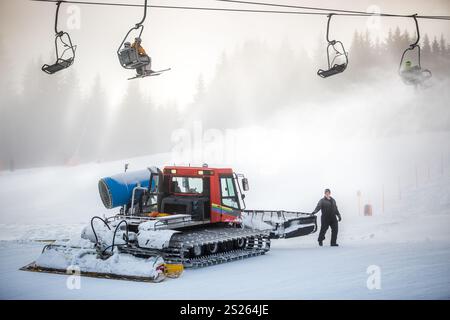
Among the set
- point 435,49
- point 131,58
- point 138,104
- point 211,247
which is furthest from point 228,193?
point 435,49

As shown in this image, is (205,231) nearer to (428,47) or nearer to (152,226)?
(152,226)

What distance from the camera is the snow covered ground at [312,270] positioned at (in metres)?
8.03

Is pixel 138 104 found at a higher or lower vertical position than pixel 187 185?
higher

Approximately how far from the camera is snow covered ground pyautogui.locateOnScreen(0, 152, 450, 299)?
803 cm

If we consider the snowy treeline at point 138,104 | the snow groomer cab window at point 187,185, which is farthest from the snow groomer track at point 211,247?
the snowy treeline at point 138,104

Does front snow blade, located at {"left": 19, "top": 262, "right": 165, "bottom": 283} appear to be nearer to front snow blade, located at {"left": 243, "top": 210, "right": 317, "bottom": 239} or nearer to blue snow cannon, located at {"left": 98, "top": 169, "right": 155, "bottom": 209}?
blue snow cannon, located at {"left": 98, "top": 169, "right": 155, "bottom": 209}

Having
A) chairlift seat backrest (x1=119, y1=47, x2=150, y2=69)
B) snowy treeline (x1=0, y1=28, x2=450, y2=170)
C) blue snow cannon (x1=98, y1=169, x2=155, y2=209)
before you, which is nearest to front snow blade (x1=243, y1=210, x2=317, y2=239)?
blue snow cannon (x1=98, y1=169, x2=155, y2=209)

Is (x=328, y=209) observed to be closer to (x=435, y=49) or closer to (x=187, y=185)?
(x=187, y=185)

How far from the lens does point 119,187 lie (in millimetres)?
12867

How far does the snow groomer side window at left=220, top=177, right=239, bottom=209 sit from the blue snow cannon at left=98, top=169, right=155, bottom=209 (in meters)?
1.92

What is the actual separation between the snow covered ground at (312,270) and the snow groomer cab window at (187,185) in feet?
7.19

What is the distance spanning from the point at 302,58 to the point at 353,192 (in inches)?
1743

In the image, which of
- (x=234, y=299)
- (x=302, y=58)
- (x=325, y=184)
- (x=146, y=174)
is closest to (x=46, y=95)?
(x=302, y=58)

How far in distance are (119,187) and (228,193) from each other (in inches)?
110
